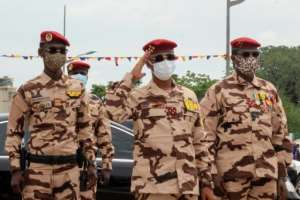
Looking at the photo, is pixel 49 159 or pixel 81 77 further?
pixel 81 77

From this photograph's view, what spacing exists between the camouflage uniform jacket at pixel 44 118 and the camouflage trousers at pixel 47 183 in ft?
0.41

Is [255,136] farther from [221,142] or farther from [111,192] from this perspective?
[111,192]

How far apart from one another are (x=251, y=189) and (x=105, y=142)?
1847 mm

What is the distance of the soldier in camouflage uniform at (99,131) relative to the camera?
27.0 ft

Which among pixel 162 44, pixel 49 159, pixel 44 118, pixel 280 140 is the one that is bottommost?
pixel 49 159

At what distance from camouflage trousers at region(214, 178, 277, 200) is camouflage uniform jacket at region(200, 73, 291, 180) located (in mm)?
61

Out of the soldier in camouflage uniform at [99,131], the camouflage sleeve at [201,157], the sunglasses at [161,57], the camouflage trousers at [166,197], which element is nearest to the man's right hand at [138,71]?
the sunglasses at [161,57]

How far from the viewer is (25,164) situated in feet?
23.1

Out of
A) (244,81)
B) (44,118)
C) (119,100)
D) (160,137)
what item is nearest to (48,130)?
(44,118)

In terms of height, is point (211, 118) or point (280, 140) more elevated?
point (211, 118)

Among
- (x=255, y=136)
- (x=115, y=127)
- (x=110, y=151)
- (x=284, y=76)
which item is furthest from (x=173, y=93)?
(x=284, y=76)

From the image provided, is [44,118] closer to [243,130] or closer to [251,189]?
[243,130]

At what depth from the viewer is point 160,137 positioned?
→ 6.24 m

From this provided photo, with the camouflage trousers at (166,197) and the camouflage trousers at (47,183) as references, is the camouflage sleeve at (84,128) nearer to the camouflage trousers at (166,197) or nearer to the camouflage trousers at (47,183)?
the camouflage trousers at (47,183)
